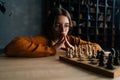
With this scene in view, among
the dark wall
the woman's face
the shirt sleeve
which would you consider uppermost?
the dark wall

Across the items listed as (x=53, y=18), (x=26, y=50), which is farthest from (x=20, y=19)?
(x=26, y=50)

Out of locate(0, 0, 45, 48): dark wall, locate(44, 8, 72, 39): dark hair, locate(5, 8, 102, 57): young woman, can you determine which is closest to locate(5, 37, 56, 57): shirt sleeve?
locate(5, 8, 102, 57): young woman

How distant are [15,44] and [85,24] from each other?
399cm

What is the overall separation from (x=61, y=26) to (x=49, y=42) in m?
0.24

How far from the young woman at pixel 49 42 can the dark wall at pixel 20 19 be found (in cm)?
274

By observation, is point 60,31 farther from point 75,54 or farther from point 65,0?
point 65,0

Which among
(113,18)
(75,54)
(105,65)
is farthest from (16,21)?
(105,65)

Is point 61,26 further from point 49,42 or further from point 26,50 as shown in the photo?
point 26,50

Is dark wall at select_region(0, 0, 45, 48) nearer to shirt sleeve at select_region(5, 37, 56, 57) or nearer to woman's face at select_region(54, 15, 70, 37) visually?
woman's face at select_region(54, 15, 70, 37)

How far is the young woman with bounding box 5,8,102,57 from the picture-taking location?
152cm

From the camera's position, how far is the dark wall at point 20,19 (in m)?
4.73

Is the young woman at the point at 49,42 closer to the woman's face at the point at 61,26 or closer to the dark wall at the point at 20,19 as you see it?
the woman's face at the point at 61,26

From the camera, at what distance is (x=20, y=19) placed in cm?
489

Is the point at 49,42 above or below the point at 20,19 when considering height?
below
